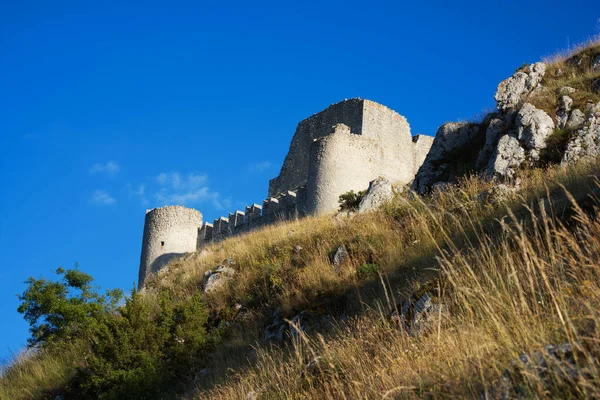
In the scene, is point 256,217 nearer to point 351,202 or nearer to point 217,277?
point 351,202

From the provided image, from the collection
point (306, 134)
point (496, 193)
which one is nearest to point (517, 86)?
point (496, 193)

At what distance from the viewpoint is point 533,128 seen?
990 cm

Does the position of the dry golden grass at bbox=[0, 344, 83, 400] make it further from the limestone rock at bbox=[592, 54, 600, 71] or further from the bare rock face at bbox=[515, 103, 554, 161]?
the limestone rock at bbox=[592, 54, 600, 71]

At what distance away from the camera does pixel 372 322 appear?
4973mm

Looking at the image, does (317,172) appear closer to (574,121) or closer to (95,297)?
(95,297)

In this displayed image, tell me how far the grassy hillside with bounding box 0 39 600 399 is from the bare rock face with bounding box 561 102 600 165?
49 centimetres

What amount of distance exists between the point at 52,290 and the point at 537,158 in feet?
35.2

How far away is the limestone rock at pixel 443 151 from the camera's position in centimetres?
1158

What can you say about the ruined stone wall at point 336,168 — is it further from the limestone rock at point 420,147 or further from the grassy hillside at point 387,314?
the limestone rock at point 420,147

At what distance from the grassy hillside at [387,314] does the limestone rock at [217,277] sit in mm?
240

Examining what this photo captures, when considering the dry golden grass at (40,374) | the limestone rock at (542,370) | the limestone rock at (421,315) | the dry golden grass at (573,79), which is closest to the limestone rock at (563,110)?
the dry golden grass at (573,79)

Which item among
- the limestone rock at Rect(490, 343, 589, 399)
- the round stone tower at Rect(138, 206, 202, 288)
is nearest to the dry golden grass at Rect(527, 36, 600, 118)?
the limestone rock at Rect(490, 343, 589, 399)

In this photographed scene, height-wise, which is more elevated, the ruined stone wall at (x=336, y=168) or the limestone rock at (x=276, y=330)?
the ruined stone wall at (x=336, y=168)

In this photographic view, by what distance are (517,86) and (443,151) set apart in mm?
2059
